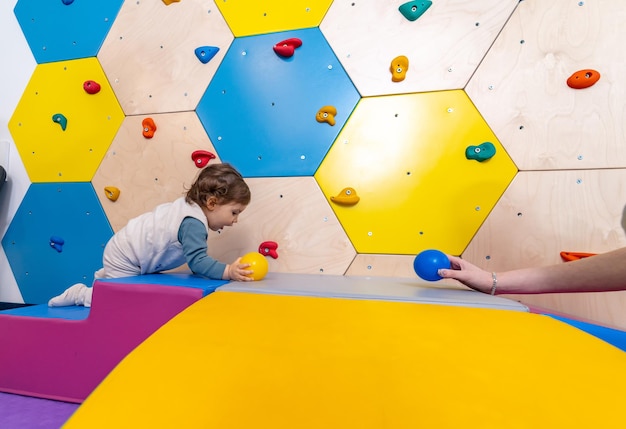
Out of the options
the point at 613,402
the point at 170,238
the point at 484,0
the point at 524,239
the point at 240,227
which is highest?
the point at 484,0

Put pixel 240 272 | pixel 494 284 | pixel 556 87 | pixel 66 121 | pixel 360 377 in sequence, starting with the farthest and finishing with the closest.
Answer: pixel 66 121, pixel 556 87, pixel 240 272, pixel 494 284, pixel 360 377

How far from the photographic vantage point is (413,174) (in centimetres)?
120

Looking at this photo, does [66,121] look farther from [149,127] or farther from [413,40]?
[413,40]

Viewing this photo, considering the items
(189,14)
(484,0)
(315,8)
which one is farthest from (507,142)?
(189,14)

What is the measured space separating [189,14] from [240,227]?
3.05 feet

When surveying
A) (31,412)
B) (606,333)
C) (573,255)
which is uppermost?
(573,255)

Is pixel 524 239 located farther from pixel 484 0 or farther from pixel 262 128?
pixel 262 128

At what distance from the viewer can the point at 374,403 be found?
0.36 metres

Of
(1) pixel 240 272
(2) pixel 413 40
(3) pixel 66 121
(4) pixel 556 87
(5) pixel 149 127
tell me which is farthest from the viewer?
(3) pixel 66 121

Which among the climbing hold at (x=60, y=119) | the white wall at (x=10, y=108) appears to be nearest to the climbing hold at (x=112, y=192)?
the climbing hold at (x=60, y=119)

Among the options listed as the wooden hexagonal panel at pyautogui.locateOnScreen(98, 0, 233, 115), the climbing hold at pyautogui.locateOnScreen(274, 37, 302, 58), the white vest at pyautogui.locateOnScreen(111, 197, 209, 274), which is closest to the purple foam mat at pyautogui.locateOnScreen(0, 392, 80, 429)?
the white vest at pyautogui.locateOnScreen(111, 197, 209, 274)

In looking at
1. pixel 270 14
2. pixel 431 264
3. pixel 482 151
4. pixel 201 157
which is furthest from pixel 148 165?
pixel 482 151

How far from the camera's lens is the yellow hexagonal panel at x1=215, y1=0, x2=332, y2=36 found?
128 cm

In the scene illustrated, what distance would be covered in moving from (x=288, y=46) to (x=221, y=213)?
686 millimetres
